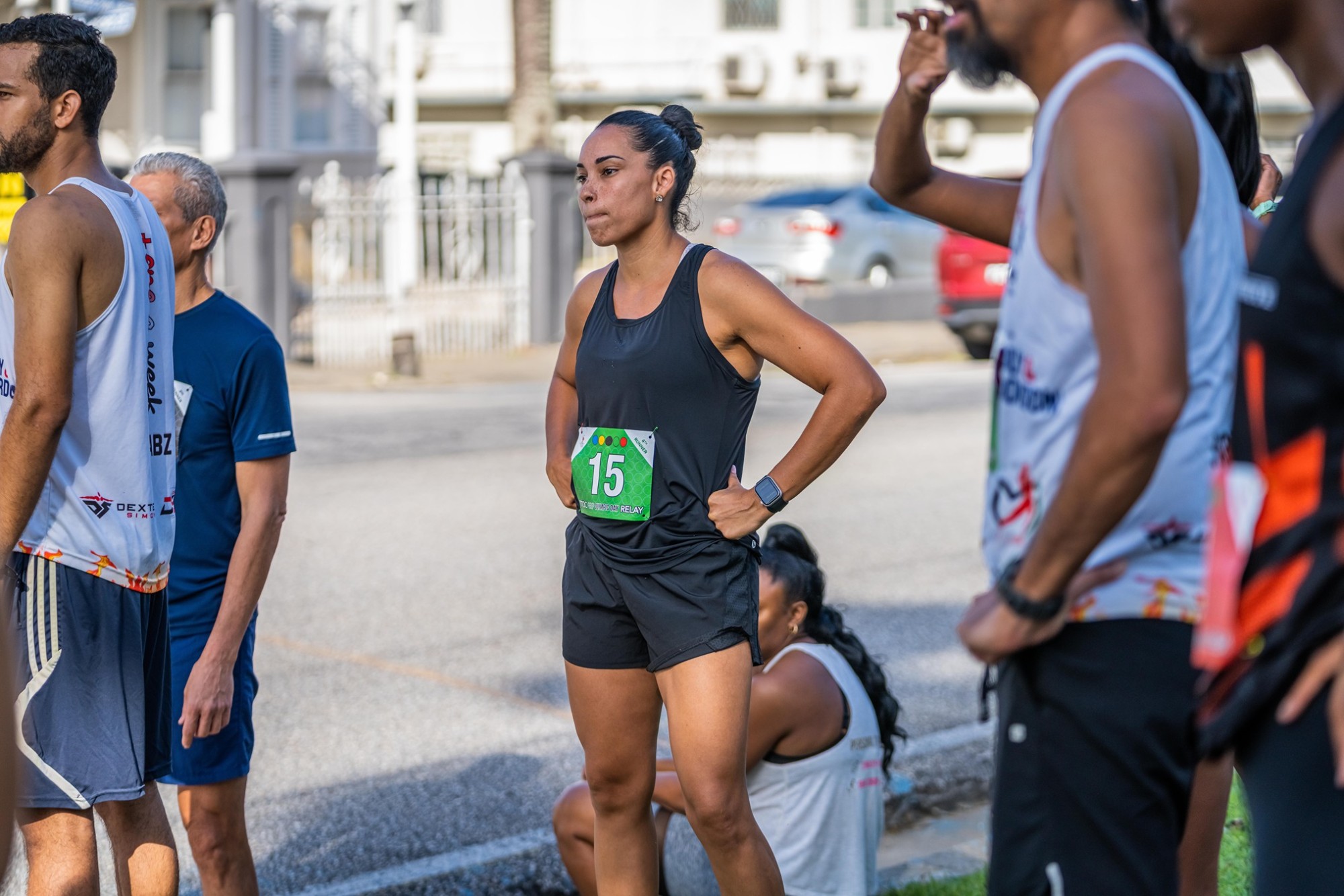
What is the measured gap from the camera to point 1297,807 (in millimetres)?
1987

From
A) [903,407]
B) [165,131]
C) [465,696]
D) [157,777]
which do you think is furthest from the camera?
[165,131]

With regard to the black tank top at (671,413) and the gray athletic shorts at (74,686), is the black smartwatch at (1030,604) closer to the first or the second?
the black tank top at (671,413)

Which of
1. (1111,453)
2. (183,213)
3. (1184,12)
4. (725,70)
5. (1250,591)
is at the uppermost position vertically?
(725,70)

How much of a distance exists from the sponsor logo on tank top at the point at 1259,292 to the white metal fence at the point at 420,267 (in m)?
15.3

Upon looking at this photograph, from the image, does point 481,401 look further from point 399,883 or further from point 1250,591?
point 1250,591

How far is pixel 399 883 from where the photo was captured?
443cm

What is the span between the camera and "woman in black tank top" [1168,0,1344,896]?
1.93m

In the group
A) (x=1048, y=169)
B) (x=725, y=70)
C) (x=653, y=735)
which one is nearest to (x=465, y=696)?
(x=653, y=735)

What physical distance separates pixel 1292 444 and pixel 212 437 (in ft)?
8.51

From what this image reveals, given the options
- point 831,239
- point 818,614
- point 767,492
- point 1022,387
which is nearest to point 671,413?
point 767,492

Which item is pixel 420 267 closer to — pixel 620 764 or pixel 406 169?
pixel 406 169

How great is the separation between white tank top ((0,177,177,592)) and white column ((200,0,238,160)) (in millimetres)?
21353

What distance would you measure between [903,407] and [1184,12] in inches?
505

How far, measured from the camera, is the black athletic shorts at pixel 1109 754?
2.20 metres
